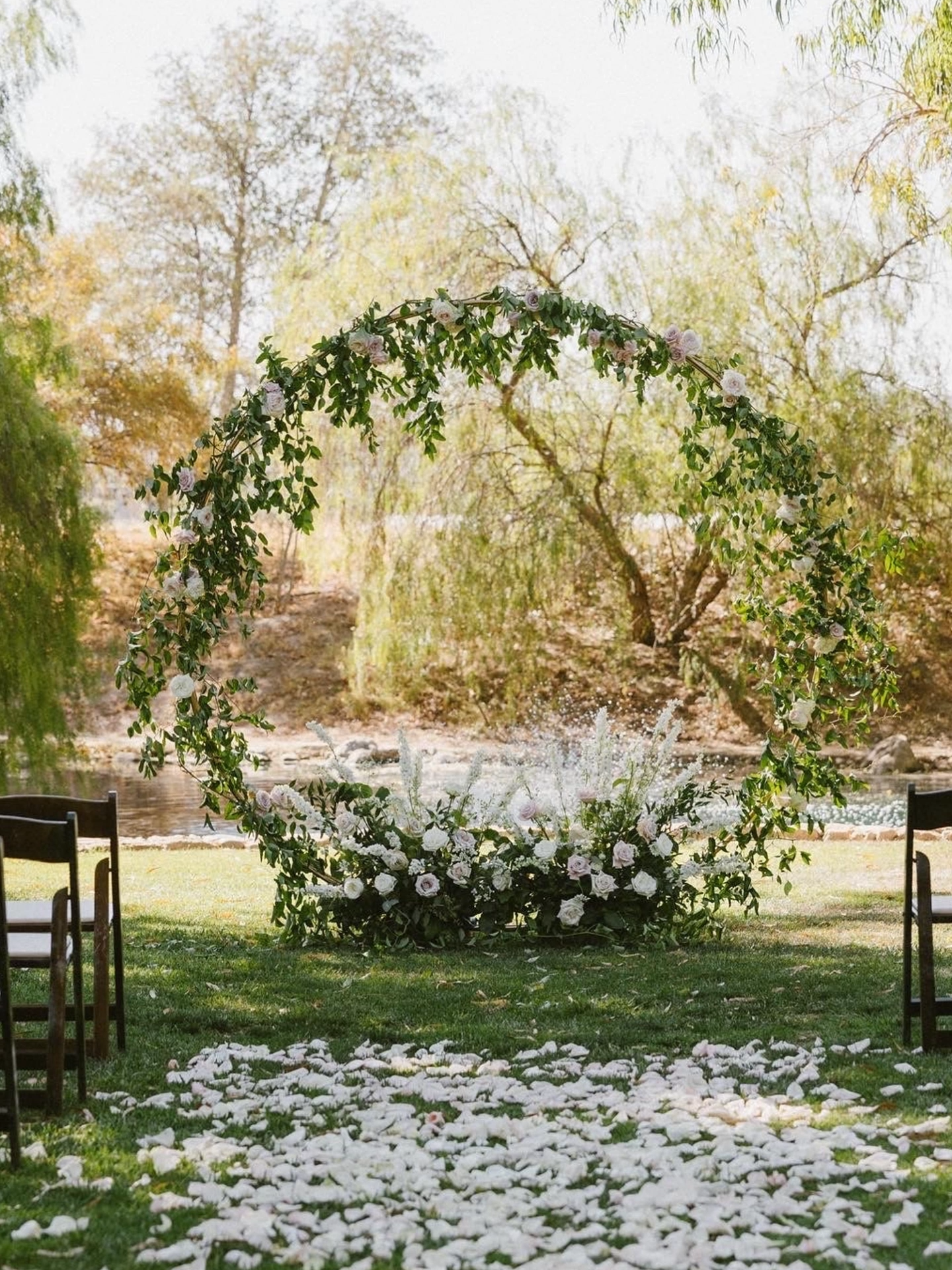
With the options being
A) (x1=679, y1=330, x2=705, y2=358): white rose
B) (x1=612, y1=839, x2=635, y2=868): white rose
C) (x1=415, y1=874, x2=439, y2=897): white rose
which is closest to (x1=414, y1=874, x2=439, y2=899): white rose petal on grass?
(x1=415, y1=874, x2=439, y2=897): white rose

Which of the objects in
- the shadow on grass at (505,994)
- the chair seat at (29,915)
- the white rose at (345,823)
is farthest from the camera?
the white rose at (345,823)

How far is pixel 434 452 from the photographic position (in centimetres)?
662

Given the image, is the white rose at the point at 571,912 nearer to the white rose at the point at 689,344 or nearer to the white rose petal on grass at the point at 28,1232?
the white rose at the point at 689,344

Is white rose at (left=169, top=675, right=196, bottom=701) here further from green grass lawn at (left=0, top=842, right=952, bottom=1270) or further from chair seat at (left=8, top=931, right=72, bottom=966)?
chair seat at (left=8, top=931, right=72, bottom=966)

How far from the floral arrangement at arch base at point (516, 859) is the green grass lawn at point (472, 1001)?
7.7 inches

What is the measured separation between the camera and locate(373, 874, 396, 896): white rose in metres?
6.54

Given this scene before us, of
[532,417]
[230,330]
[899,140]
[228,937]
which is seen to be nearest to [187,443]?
[230,330]

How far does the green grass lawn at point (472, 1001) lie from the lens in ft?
12.0

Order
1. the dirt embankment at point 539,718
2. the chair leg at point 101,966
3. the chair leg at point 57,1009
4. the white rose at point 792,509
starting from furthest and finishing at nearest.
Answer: the dirt embankment at point 539,718 < the white rose at point 792,509 < the chair leg at point 101,966 < the chair leg at point 57,1009

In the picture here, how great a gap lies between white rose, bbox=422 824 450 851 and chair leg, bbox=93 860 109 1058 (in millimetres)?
2174

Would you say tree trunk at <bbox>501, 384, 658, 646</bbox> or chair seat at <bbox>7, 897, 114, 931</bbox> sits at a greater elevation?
tree trunk at <bbox>501, 384, 658, 646</bbox>

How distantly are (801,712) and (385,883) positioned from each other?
84.4 inches

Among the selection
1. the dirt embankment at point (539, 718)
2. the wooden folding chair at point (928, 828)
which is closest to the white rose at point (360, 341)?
the wooden folding chair at point (928, 828)

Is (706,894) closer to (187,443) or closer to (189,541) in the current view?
(189,541)
